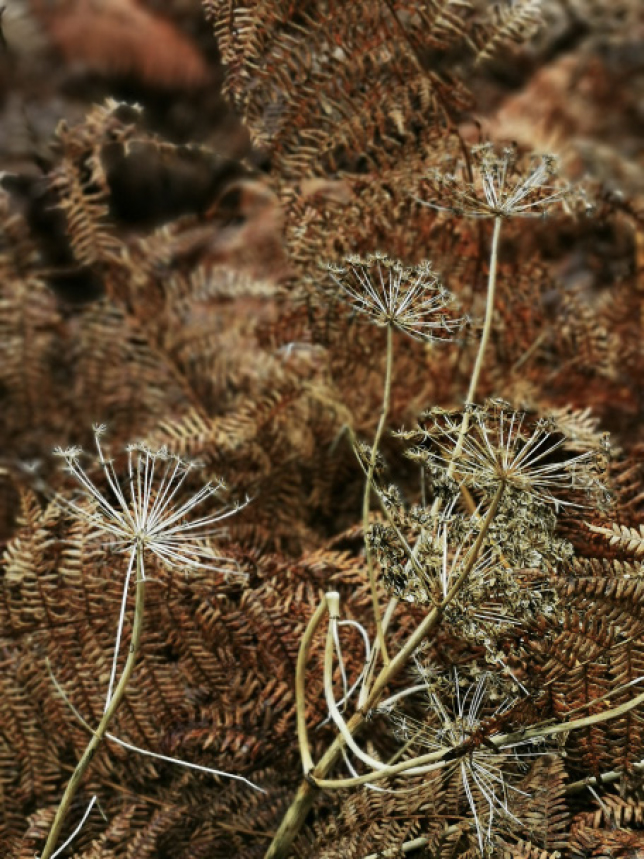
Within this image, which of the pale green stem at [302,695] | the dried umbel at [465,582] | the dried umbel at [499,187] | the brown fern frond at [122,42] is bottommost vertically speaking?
the brown fern frond at [122,42]

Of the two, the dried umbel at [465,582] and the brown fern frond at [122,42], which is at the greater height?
the dried umbel at [465,582]

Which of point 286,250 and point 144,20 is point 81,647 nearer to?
point 286,250

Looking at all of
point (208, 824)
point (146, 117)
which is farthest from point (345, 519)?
point (146, 117)

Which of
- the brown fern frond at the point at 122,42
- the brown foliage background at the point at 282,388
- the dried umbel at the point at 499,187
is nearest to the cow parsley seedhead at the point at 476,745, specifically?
the brown foliage background at the point at 282,388

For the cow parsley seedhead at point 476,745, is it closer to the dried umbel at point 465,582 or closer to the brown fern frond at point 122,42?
the dried umbel at point 465,582

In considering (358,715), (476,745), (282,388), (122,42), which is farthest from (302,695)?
(122,42)

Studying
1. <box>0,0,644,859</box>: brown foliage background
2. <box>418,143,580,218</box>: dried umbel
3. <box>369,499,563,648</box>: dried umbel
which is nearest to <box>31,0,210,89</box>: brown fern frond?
<box>0,0,644,859</box>: brown foliage background

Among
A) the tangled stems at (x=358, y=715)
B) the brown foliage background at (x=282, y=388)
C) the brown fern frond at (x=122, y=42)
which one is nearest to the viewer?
the tangled stems at (x=358, y=715)
